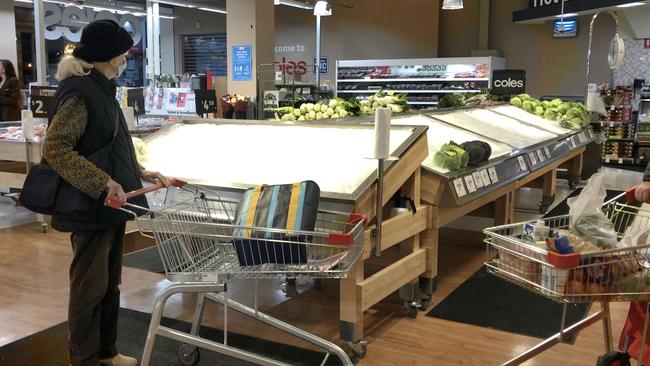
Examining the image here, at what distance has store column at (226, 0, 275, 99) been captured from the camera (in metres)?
10.6

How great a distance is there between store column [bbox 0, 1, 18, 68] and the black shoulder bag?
10.8 metres

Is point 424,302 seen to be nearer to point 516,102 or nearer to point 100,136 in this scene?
point 100,136

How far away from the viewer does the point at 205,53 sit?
1883 cm

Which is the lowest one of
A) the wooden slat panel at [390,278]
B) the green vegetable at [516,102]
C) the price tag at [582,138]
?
the wooden slat panel at [390,278]

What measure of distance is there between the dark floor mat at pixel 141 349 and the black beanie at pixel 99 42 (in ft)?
4.91

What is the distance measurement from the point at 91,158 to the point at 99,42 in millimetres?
498

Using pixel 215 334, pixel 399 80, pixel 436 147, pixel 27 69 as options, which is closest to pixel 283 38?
pixel 399 80

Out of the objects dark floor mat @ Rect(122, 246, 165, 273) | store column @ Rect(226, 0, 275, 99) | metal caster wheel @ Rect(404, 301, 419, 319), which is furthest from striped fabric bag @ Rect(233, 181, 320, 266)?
store column @ Rect(226, 0, 275, 99)

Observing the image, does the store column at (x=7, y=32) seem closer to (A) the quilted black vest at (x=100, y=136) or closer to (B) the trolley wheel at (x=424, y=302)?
(A) the quilted black vest at (x=100, y=136)

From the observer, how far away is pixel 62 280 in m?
4.42

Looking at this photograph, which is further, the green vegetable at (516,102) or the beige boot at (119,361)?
the green vegetable at (516,102)

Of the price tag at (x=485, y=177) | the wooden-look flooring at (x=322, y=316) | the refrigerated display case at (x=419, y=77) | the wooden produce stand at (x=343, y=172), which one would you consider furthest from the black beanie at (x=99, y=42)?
the refrigerated display case at (x=419, y=77)

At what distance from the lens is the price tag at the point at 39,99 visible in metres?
5.89

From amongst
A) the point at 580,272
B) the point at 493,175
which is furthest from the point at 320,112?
the point at 580,272
